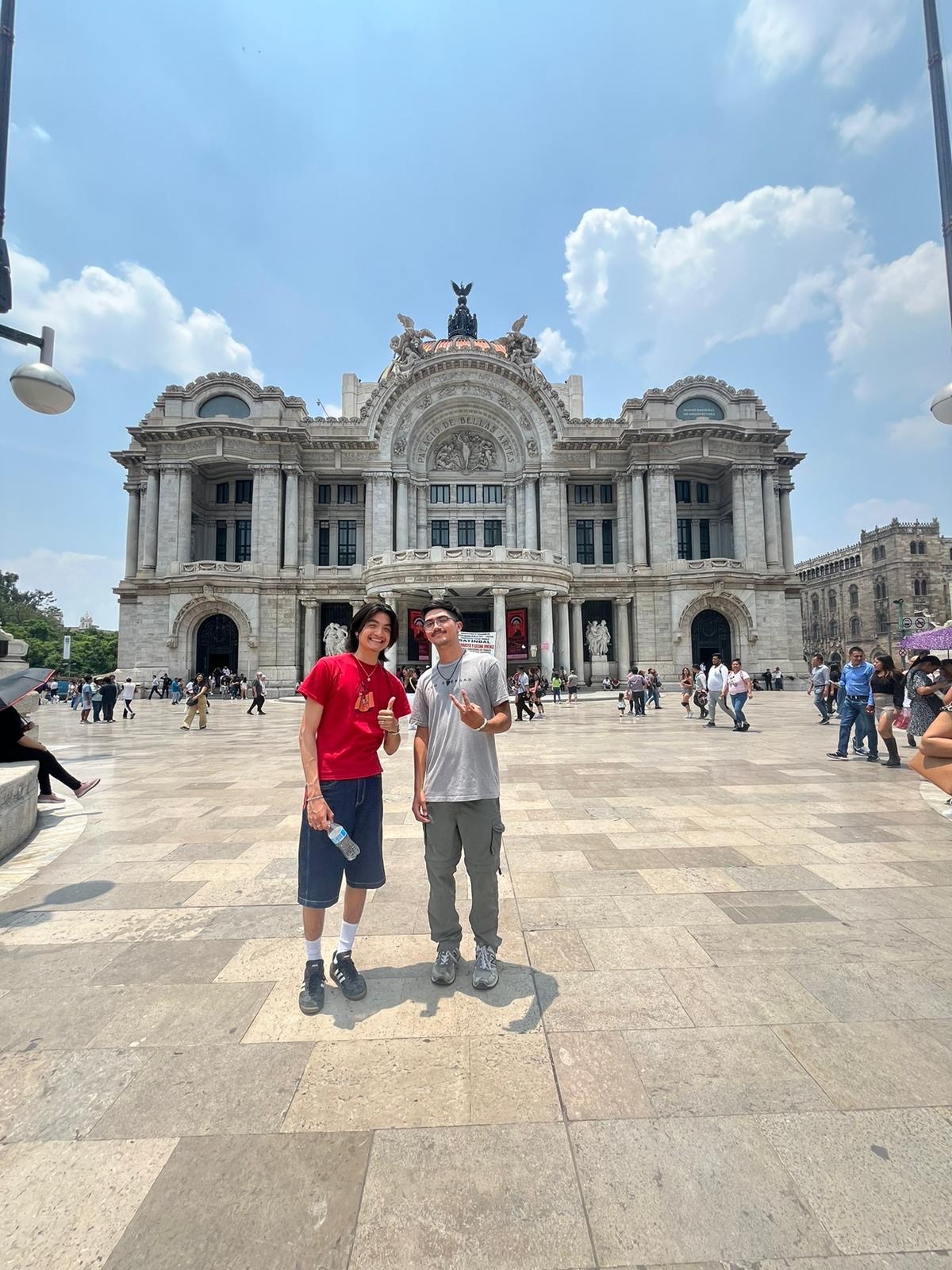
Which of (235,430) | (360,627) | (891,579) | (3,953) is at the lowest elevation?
(3,953)

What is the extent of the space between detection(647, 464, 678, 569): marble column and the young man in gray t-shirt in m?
36.5

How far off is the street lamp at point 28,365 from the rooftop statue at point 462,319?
4543 cm

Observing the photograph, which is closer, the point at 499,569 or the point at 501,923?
the point at 501,923

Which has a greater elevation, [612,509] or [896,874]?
[612,509]

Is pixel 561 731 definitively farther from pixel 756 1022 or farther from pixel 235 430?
pixel 235 430

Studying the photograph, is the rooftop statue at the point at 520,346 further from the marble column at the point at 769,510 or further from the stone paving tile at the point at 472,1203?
the stone paving tile at the point at 472,1203

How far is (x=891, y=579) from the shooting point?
6888 cm

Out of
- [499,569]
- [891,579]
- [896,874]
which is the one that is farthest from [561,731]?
[891,579]

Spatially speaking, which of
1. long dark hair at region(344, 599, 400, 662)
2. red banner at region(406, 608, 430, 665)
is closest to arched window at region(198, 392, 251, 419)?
red banner at region(406, 608, 430, 665)

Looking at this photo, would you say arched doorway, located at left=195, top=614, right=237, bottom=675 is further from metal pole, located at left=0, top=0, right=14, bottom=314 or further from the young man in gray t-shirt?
the young man in gray t-shirt

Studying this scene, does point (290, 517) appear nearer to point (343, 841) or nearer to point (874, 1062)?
point (343, 841)

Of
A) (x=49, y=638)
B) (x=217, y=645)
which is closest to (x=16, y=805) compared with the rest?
(x=217, y=645)

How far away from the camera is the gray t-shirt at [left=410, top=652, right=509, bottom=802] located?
3209 millimetres

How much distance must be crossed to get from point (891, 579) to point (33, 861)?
83.3 m
